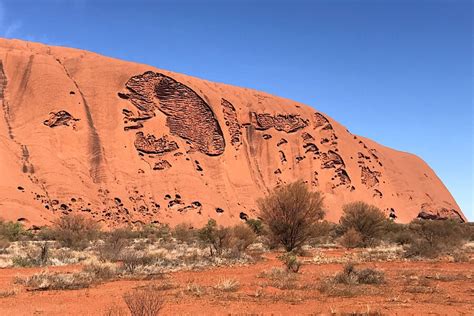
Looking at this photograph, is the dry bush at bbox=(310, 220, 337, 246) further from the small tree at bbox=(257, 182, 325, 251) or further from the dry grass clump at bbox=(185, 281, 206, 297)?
the dry grass clump at bbox=(185, 281, 206, 297)

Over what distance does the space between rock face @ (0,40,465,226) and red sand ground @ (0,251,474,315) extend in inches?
1072

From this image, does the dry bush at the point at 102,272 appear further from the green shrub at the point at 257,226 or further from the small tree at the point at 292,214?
the green shrub at the point at 257,226

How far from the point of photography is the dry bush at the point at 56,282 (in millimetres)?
12102

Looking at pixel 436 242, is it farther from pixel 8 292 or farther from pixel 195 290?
pixel 8 292

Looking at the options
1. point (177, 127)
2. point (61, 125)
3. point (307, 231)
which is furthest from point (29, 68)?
point (307, 231)

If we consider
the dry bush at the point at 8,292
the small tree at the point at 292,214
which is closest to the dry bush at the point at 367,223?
the small tree at the point at 292,214

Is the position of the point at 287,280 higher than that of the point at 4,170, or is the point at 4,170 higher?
the point at 4,170

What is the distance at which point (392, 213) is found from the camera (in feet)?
242

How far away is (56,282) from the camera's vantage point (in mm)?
12258

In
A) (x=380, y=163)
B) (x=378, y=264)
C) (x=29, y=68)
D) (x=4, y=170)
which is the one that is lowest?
(x=378, y=264)

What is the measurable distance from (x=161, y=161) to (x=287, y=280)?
43948 millimetres

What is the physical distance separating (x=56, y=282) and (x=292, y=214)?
12864mm

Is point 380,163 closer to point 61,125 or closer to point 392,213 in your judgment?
point 392,213

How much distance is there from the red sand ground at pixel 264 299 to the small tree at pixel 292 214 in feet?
27.1
